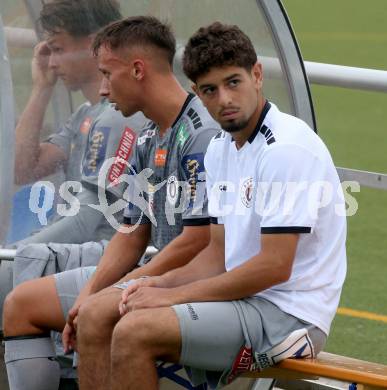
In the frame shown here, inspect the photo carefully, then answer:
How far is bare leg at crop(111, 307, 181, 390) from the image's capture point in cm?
424

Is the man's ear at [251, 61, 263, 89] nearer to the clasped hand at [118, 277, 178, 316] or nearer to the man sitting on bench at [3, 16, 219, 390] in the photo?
the man sitting on bench at [3, 16, 219, 390]

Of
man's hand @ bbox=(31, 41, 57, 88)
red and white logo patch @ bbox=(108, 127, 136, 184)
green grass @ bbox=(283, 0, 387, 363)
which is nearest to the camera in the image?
red and white logo patch @ bbox=(108, 127, 136, 184)

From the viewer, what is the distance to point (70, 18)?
5.46 metres

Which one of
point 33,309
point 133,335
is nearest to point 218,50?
point 133,335

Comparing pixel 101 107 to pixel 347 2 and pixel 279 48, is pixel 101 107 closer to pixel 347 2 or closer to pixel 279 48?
pixel 279 48

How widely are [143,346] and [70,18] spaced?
6.02 feet

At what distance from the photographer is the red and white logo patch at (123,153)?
5332mm

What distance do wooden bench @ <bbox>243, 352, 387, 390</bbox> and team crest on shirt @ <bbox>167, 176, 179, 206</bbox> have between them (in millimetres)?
807

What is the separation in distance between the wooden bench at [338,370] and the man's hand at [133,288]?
529 mm

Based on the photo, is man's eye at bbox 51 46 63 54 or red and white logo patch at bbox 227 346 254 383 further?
man's eye at bbox 51 46 63 54

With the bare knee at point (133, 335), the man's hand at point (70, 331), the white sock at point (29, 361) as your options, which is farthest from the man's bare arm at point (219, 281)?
the white sock at point (29, 361)

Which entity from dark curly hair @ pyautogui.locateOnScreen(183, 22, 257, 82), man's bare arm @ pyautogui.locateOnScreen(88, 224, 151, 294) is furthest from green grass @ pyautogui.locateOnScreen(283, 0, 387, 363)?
dark curly hair @ pyautogui.locateOnScreen(183, 22, 257, 82)

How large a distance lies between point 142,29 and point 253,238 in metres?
1.05

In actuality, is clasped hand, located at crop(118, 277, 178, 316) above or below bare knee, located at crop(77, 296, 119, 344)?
above
